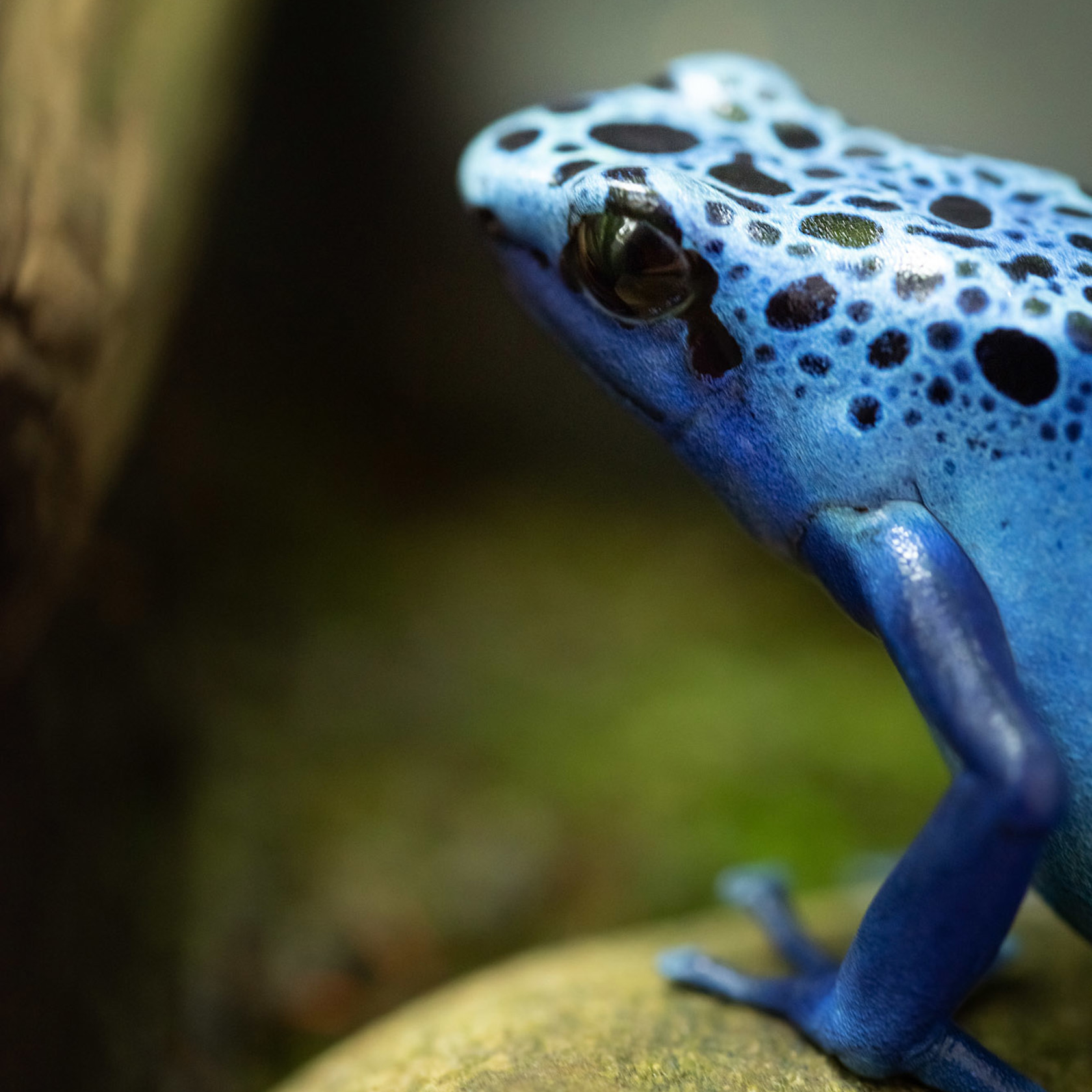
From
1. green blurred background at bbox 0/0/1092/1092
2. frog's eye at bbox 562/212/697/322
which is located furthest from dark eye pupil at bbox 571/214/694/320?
green blurred background at bbox 0/0/1092/1092

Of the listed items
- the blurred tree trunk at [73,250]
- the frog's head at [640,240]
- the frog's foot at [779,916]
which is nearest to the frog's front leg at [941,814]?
the frog's head at [640,240]

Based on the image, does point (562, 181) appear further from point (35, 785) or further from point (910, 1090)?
point (35, 785)

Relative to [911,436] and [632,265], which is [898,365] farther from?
[632,265]

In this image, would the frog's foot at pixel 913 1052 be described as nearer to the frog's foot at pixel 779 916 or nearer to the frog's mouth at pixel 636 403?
the frog's foot at pixel 779 916

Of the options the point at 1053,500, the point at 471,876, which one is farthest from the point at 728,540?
the point at 1053,500

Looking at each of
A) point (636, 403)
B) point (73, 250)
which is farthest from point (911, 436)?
point (73, 250)

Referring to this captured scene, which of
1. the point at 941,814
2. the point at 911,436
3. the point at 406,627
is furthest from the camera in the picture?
the point at 406,627

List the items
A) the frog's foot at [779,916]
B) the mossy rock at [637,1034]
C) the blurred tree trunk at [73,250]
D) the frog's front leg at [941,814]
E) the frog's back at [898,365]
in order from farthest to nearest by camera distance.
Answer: the frog's foot at [779,916]
the blurred tree trunk at [73,250]
the mossy rock at [637,1034]
the frog's back at [898,365]
the frog's front leg at [941,814]
